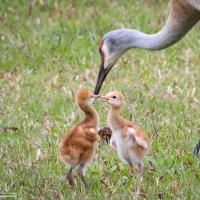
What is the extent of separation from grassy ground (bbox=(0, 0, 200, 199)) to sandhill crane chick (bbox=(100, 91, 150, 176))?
0.14 meters

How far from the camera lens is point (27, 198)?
545 centimetres

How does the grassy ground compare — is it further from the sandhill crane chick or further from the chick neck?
the chick neck

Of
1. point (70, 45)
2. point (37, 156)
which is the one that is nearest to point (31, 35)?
point (70, 45)

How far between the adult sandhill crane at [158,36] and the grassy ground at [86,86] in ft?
1.57

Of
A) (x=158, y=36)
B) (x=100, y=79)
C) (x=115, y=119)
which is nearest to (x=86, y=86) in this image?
(x=100, y=79)

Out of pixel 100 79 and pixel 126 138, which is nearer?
pixel 126 138

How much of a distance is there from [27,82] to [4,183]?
2.66 m

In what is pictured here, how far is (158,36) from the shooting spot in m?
6.80

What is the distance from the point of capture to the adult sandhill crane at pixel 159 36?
21.5 ft

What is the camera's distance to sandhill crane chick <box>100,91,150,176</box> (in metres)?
5.60

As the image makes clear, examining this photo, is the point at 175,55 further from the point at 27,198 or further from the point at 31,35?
the point at 27,198

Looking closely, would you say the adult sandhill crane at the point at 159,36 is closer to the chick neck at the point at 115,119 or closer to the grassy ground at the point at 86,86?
the grassy ground at the point at 86,86

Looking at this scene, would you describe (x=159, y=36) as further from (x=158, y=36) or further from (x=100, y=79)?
(x=100, y=79)

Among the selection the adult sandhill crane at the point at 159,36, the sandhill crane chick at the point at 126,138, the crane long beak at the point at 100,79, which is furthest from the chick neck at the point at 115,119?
the crane long beak at the point at 100,79
